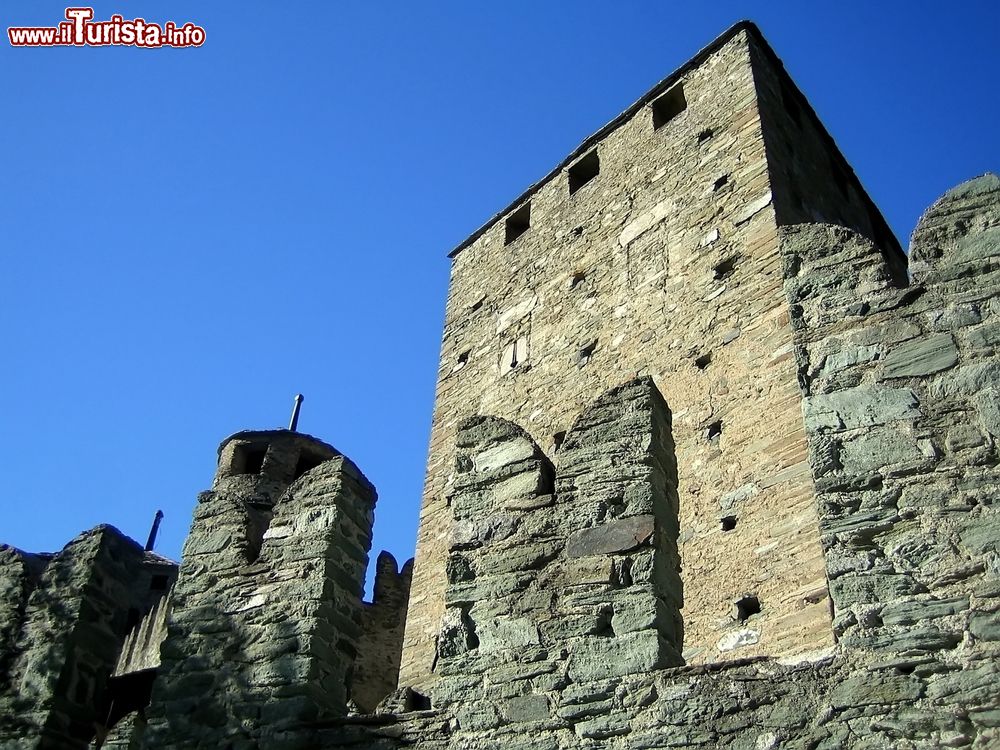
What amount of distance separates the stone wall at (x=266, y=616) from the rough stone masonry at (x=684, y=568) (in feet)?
0.05

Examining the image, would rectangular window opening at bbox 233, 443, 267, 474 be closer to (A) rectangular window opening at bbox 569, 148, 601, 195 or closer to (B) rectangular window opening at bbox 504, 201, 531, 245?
(B) rectangular window opening at bbox 504, 201, 531, 245

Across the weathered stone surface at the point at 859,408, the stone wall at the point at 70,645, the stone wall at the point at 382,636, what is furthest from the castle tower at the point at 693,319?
the stone wall at the point at 382,636

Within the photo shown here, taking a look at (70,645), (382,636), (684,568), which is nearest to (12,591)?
(70,645)

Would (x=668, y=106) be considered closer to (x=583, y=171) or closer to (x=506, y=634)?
(x=583, y=171)

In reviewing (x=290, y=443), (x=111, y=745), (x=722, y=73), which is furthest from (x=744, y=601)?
(x=290, y=443)

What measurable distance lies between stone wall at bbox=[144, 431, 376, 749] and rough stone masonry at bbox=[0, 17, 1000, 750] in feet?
0.05

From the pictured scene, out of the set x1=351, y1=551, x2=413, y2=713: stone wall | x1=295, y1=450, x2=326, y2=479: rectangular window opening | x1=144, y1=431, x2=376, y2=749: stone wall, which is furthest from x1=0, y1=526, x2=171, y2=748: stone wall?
x1=295, y1=450, x2=326, y2=479: rectangular window opening

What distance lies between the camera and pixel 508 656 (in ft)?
14.2

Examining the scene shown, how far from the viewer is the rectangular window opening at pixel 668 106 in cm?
1133

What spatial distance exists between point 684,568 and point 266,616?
3.76 meters

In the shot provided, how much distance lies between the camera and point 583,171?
1234 cm

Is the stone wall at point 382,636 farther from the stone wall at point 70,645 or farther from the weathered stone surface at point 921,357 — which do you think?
the weathered stone surface at point 921,357

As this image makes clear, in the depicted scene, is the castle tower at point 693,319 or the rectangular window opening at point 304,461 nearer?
the castle tower at point 693,319

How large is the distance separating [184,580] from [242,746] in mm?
1104
